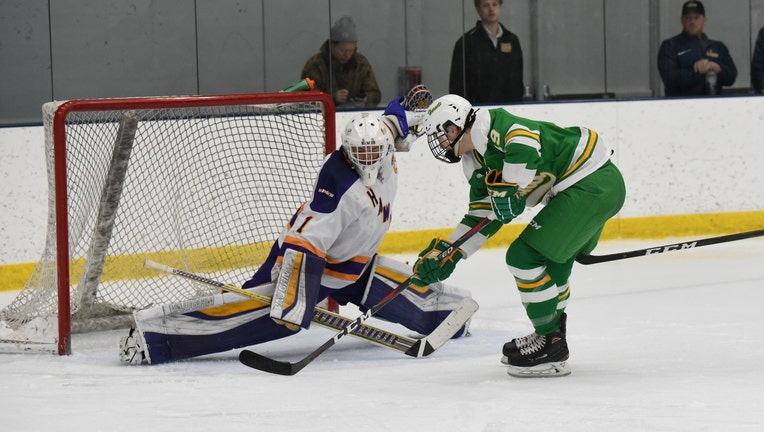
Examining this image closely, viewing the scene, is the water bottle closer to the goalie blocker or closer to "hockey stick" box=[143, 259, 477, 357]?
"hockey stick" box=[143, 259, 477, 357]

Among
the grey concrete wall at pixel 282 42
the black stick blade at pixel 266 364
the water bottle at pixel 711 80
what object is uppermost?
the grey concrete wall at pixel 282 42

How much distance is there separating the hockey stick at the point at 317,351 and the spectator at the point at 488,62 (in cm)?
278

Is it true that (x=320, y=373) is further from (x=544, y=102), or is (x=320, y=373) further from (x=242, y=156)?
(x=544, y=102)

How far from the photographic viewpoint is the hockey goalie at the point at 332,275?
352cm

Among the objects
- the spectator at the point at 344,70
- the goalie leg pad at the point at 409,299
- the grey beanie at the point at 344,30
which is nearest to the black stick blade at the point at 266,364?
the goalie leg pad at the point at 409,299

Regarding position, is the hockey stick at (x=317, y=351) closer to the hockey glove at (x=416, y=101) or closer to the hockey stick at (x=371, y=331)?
the hockey stick at (x=371, y=331)

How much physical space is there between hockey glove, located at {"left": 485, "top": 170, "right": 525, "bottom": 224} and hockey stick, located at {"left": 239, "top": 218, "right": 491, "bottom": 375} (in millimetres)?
201

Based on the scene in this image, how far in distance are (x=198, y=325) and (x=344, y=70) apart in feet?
8.84

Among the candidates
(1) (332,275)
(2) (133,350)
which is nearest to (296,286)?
(1) (332,275)

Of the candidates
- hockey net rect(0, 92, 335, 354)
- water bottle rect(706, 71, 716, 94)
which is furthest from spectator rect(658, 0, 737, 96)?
hockey net rect(0, 92, 335, 354)

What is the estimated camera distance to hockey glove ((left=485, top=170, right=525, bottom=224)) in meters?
3.20

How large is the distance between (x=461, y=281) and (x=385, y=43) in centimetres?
171

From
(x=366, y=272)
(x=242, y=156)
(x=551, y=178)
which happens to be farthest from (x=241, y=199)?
(x=551, y=178)

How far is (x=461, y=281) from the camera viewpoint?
16.5ft
